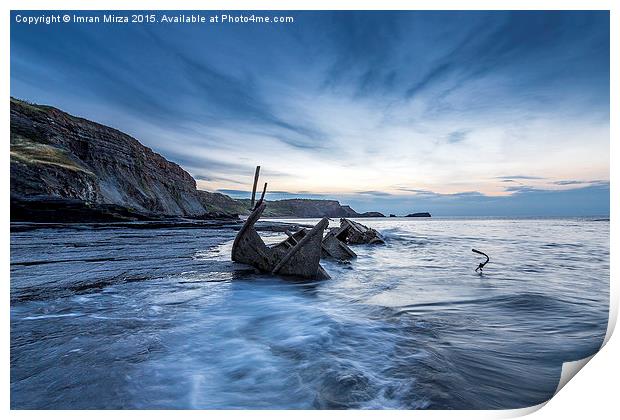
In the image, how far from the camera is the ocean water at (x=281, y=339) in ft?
10.7

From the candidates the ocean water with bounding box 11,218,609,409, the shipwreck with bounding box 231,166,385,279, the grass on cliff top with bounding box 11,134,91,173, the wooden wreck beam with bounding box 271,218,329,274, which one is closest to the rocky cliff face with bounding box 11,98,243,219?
the grass on cliff top with bounding box 11,134,91,173

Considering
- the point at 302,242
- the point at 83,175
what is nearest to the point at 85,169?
the point at 83,175

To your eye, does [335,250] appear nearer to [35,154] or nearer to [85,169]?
[35,154]

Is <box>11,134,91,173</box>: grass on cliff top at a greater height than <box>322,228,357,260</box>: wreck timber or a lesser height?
greater

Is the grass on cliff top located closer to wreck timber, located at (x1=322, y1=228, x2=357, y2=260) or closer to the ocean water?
the ocean water

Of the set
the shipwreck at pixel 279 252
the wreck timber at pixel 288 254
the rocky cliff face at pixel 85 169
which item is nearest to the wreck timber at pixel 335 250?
the shipwreck at pixel 279 252

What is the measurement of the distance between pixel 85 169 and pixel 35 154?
25.2ft

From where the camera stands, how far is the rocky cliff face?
30328 millimetres

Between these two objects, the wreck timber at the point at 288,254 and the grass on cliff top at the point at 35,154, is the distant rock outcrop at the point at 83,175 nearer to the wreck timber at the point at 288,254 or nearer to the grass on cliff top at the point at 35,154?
the grass on cliff top at the point at 35,154

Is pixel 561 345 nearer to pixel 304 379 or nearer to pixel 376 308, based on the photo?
pixel 376 308

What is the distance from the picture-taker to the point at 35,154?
115 ft

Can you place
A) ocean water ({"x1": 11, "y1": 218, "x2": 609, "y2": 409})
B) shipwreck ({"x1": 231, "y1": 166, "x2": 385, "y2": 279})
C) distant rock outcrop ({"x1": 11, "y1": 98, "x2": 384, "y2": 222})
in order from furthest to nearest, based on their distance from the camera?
distant rock outcrop ({"x1": 11, "y1": 98, "x2": 384, "y2": 222}), shipwreck ({"x1": 231, "y1": 166, "x2": 385, "y2": 279}), ocean water ({"x1": 11, "y1": 218, "x2": 609, "y2": 409})

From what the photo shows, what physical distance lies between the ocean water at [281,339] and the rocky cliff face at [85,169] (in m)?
25.6
